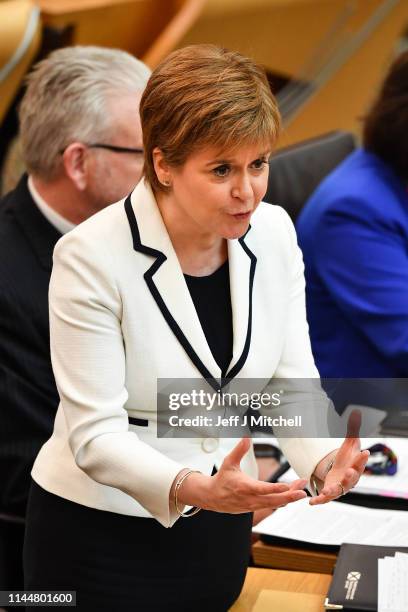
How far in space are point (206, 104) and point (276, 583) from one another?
0.76 metres

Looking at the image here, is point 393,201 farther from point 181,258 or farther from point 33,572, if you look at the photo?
point 33,572

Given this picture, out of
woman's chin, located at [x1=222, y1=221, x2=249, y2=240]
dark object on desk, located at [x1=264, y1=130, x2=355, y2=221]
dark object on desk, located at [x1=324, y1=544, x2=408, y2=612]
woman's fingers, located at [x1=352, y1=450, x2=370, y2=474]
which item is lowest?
dark object on desk, located at [x1=324, y1=544, x2=408, y2=612]

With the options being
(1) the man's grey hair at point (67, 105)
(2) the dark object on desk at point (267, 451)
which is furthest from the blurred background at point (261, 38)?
(2) the dark object on desk at point (267, 451)

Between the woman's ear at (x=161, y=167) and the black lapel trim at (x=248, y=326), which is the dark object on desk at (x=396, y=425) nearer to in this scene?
the black lapel trim at (x=248, y=326)

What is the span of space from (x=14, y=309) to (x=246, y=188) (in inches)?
31.4

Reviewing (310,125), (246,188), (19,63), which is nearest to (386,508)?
(246,188)

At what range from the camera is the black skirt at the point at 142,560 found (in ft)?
5.07

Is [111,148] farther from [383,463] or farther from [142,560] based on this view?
[142,560]

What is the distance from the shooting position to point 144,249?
1.48 m

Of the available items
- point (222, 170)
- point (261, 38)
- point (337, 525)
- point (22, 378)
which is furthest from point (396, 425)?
point (261, 38)

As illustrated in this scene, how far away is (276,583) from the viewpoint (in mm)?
1659

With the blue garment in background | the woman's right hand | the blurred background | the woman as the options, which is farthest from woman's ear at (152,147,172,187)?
the blurred background

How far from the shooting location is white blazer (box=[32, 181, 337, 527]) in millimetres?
1434

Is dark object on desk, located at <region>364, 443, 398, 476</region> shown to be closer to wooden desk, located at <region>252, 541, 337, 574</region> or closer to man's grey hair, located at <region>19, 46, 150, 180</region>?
wooden desk, located at <region>252, 541, 337, 574</region>
